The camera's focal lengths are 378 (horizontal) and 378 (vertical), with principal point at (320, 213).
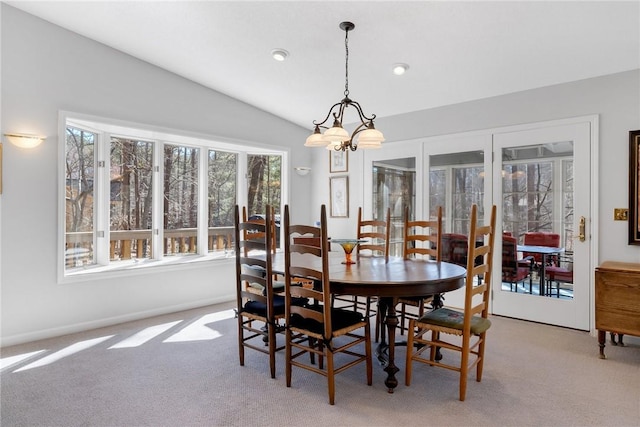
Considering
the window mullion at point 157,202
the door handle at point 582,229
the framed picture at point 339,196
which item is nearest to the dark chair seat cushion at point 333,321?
the door handle at point 582,229

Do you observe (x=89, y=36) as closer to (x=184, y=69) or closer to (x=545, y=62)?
(x=184, y=69)

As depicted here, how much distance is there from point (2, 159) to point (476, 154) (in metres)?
4.75

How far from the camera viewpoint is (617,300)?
119 inches

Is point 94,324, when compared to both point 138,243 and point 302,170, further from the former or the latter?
point 302,170

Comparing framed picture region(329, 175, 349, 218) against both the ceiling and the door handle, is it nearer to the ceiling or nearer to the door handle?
the ceiling

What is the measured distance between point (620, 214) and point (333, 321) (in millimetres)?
2924

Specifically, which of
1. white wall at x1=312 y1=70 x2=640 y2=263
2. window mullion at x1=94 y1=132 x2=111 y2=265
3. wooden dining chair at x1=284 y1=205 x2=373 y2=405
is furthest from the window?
white wall at x1=312 y1=70 x2=640 y2=263

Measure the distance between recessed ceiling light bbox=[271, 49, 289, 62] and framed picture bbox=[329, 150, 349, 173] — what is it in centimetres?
211

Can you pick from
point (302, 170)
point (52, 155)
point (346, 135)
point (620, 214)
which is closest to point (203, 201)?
point (302, 170)

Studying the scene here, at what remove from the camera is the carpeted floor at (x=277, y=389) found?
2176 millimetres

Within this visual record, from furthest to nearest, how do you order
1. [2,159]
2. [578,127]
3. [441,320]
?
[578,127] → [2,159] → [441,320]

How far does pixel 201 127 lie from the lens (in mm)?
4742

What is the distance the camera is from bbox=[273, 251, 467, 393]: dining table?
2.30 meters

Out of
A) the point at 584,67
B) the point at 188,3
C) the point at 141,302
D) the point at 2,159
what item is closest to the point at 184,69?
the point at 188,3
